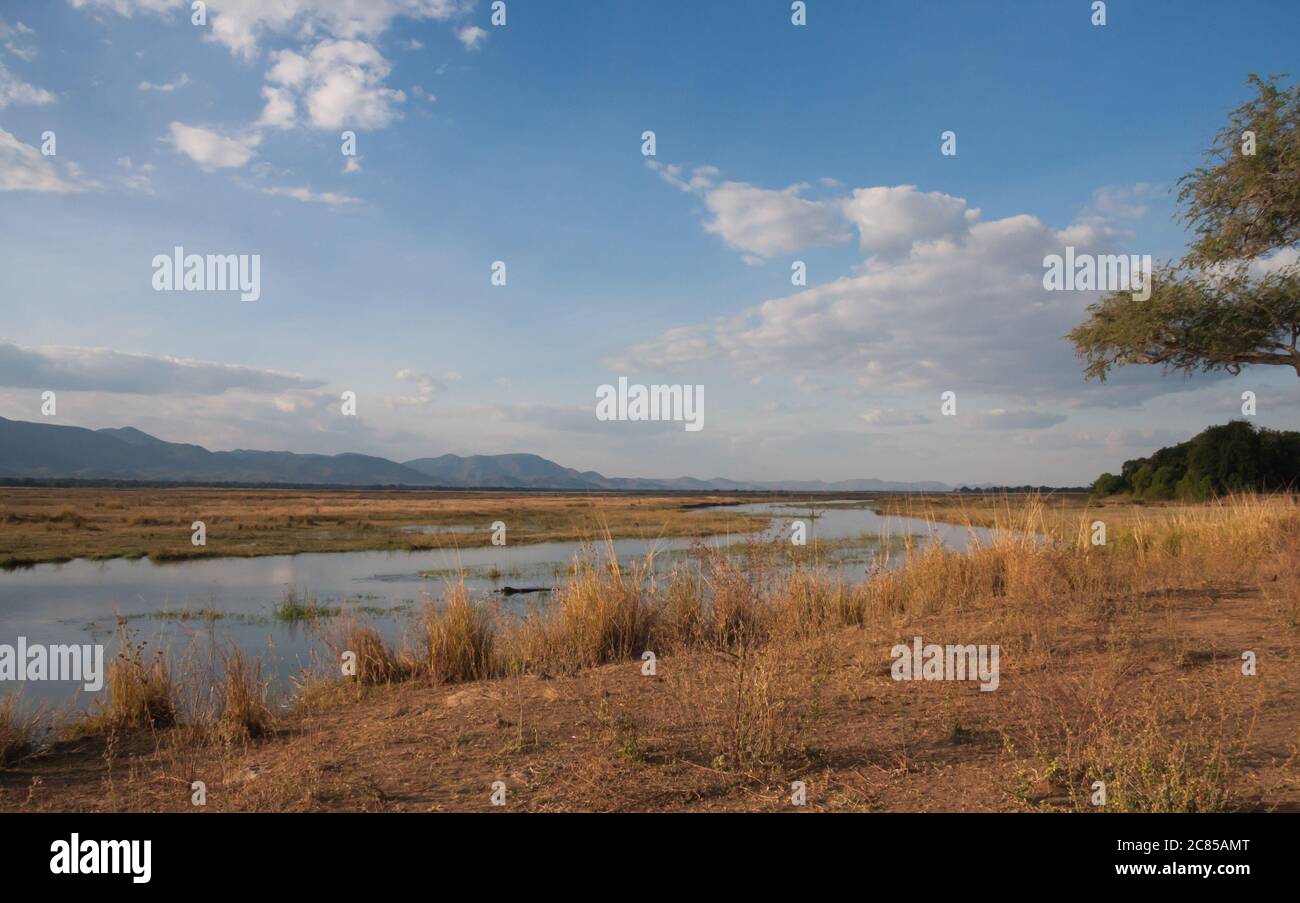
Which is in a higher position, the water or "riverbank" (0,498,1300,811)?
"riverbank" (0,498,1300,811)

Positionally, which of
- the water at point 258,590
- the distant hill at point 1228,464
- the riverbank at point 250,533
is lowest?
the water at point 258,590

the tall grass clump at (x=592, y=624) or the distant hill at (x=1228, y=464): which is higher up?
the distant hill at (x=1228, y=464)

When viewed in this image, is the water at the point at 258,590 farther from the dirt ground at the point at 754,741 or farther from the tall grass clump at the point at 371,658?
the dirt ground at the point at 754,741

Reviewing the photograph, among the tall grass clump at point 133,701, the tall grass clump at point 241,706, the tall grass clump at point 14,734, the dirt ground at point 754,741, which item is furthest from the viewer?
the tall grass clump at point 133,701

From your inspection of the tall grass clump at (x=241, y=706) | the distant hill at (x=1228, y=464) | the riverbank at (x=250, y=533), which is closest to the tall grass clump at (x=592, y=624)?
the tall grass clump at (x=241, y=706)

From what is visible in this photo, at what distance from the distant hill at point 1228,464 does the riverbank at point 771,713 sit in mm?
24275

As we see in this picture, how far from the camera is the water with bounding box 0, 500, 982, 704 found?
11.4 meters

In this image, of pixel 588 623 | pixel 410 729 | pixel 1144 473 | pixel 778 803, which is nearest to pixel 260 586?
pixel 588 623

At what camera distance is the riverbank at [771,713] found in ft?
13.7

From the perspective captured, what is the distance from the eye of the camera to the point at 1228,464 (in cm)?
3134

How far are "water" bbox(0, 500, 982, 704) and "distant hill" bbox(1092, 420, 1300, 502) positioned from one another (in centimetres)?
1718

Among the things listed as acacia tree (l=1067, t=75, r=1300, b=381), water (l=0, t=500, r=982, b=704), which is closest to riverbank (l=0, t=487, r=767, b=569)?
water (l=0, t=500, r=982, b=704)

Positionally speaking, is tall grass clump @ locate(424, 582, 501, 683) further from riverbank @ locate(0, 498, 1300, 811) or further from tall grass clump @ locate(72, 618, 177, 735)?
tall grass clump @ locate(72, 618, 177, 735)
